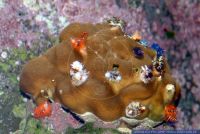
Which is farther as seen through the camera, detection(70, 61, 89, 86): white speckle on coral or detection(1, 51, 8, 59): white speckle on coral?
detection(1, 51, 8, 59): white speckle on coral

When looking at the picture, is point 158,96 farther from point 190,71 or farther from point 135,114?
point 190,71

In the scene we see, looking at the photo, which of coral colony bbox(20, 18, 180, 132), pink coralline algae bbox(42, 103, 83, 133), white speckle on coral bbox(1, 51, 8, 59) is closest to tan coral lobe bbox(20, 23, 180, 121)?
coral colony bbox(20, 18, 180, 132)

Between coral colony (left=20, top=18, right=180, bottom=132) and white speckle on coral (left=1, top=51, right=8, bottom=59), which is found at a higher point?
white speckle on coral (left=1, top=51, right=8, bottom=59)

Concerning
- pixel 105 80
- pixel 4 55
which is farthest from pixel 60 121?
pixel 4 55

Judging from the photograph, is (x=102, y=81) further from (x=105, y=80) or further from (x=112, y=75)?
(x=112, y=75)

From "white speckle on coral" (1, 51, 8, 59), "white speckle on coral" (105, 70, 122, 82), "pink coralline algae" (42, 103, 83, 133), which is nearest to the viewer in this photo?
"white speckle on coral" (105, 70, 122, 82)

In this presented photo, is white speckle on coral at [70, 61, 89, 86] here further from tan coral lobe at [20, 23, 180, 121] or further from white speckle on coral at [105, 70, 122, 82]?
white speckle on coral at [105, 70, 122, 82]

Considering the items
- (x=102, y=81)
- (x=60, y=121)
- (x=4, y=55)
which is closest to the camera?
(x=102, y=81)

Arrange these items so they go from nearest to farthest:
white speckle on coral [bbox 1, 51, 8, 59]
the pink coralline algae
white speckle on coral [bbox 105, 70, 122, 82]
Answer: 1. white speckle on coral [bbox 105, 70, 122, 82]
2. the pink coralline algae
3. white speckle on coral [bbox 1, 51, 8, 59]
